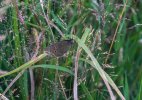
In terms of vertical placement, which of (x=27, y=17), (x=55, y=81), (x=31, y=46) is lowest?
(x=55, y=81)

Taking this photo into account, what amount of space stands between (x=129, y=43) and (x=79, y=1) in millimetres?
372

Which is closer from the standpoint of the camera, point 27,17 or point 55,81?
point 55,81

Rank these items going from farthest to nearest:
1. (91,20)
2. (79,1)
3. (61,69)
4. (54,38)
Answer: (91,20) → (79,1) → (54,38) → (61,69)

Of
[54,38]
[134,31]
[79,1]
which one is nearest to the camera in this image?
[54,38]

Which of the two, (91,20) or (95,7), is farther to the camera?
(91,20)

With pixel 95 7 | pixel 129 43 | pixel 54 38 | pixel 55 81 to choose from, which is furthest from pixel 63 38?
pixel 129 43

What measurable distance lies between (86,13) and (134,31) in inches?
12.2

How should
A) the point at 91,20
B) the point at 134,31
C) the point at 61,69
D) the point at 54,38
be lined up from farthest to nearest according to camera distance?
the point at 134,31, the point at 91,20, the point at 54,38, the point at 61,69

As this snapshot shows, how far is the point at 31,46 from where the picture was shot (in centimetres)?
144

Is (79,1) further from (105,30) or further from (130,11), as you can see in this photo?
(130,11)

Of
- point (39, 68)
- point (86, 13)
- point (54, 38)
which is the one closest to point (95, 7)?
point (86, 13)

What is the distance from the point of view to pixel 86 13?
5.44 feet

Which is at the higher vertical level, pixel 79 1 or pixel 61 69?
pixel 79 1

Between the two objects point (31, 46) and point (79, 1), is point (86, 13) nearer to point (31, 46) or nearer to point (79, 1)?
point (79, 1)
